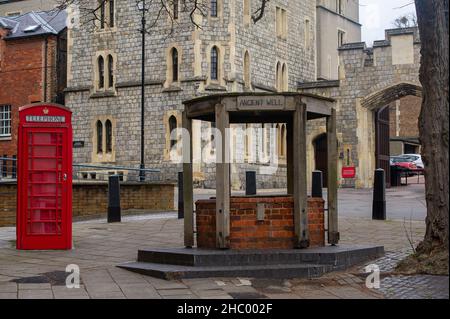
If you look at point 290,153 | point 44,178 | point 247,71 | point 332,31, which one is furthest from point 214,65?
point 290,153

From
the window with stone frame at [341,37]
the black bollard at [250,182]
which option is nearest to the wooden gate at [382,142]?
the window with stone frame at [341,37]

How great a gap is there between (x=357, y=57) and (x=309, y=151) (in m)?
5.36

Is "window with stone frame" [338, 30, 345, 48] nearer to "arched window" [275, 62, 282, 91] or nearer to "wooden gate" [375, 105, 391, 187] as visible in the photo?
"arched window" [275, 62, 282, 91]

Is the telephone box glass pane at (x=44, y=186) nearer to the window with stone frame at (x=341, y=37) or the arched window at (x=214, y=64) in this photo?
the arched window at (x=214, y=64)

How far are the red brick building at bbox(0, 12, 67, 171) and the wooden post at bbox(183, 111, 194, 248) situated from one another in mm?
29049

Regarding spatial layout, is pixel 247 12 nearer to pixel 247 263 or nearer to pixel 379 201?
pixel 379 201

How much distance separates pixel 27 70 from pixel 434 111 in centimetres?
3263

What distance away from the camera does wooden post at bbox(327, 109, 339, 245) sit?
9.60 metres

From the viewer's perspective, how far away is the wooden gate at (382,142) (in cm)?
3360

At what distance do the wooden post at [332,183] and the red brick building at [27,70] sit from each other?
2980cm

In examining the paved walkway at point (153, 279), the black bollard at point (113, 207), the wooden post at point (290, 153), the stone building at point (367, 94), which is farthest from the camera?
the stone building at point (367, 94)

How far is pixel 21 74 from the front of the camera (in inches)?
1475

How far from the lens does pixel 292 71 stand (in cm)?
3788
